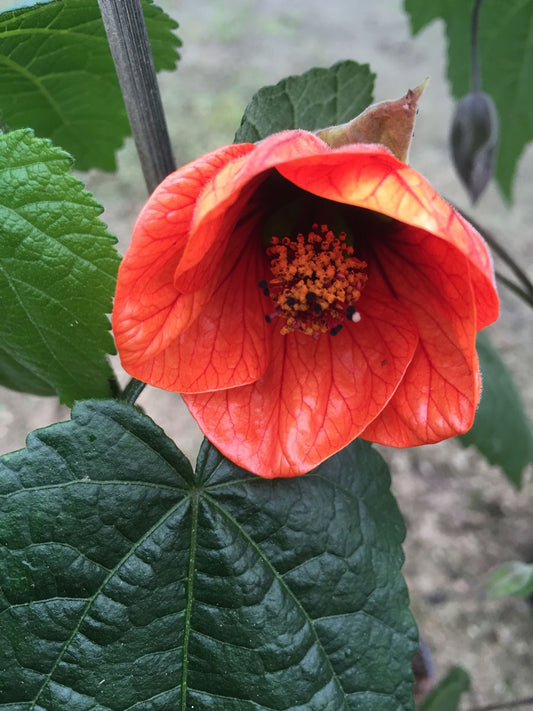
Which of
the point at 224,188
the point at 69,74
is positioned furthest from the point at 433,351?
the point at 69,74

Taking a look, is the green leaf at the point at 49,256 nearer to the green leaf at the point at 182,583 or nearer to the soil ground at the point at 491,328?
the green leaf at the point at 182,583

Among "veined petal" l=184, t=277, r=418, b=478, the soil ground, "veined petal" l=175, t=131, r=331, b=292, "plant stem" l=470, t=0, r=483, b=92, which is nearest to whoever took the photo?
"veined petal" l=175, t=131, r=331, b=292

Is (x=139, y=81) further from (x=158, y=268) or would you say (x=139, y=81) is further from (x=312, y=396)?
(x=312, y=396)

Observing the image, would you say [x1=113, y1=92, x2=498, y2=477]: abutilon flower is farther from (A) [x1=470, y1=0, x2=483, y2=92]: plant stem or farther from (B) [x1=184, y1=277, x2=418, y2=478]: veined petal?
(A) [x1=470, y1=0, x2=483, y2=92]: plant stem

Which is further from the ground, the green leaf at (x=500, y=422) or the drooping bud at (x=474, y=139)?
the drooping bud at (x=474, y=139)

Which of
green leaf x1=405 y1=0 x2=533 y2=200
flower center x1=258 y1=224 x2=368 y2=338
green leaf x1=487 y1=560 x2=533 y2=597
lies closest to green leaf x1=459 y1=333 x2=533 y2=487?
green leaf x1=487 y1=560 x2=533 y2=597

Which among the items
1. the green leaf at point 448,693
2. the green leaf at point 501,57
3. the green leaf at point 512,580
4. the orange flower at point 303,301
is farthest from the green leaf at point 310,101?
the green leaf at point 448,693

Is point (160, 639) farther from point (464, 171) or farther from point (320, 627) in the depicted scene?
point (464, 171)

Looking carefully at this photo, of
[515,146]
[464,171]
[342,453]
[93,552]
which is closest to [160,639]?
[93,552]
